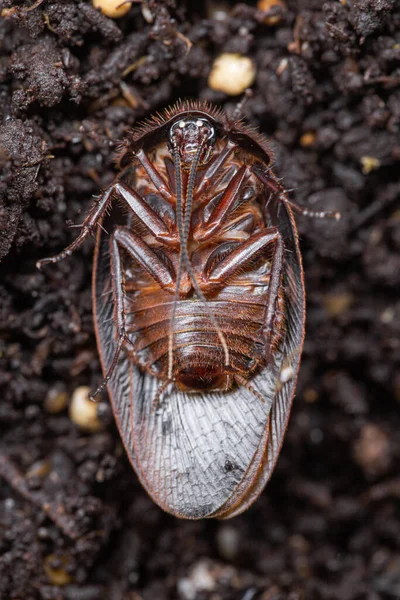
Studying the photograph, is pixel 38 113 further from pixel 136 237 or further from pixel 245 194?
pixel 245 194

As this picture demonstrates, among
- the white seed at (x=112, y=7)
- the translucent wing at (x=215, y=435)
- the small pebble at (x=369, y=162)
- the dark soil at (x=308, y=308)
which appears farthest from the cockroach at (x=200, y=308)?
the small pebble at (x=369, y=162)

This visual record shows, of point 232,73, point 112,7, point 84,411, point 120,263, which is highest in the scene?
point 112,7

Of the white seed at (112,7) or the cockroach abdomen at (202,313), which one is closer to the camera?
the cockroach abdomen at (202,313)

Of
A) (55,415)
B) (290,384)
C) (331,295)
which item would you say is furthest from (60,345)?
(331,295)

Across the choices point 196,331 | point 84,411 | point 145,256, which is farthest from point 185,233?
point 84,411

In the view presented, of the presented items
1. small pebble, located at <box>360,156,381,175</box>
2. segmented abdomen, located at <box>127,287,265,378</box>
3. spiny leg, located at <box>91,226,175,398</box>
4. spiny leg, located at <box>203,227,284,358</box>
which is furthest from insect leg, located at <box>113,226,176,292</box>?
small pebble, located at <box>360,156,381,175</box>

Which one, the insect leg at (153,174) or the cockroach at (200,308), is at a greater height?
the insect leg at (153,174)

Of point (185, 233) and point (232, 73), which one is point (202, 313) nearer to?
point (185, 233)

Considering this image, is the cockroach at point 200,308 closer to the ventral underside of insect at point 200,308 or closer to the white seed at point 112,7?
the ventral underside of insect at point 200,308

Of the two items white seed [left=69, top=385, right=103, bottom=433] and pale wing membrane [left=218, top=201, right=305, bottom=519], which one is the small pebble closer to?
pale wing membrane [left=218, top=201, right=305, bottom=519]
